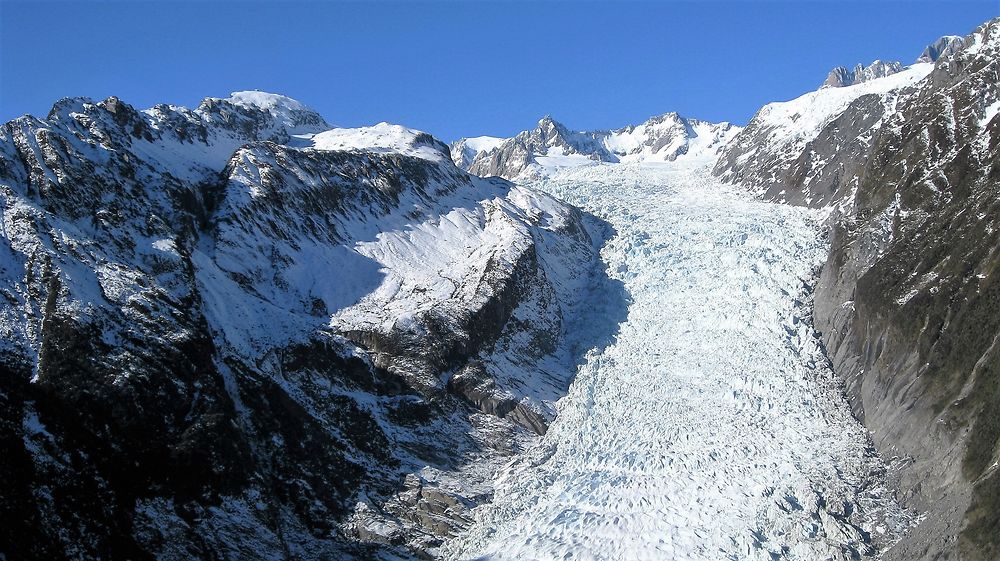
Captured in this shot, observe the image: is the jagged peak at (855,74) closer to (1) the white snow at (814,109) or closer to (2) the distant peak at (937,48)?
(2) the distant peak at (937,48)

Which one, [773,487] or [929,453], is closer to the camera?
[929,453]

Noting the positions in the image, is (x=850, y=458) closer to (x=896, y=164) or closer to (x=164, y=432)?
(x=896, y=164)

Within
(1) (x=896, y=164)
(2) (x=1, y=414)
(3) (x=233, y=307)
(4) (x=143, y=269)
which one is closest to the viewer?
(2) (x=1, y=414)

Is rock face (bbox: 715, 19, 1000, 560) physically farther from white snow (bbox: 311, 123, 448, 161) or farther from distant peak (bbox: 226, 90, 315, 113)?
distant peak (bbox: 226, 90, 315, 113)

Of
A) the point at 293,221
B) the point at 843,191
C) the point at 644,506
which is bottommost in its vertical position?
the point at 644,506

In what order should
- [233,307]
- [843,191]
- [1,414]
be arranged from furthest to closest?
1. [843,191]
2. [233,307]
3. [1,414]

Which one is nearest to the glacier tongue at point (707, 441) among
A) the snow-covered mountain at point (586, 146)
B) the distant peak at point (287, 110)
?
the distant peak at point (287, 110)

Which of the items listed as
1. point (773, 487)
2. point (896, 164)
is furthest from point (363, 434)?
point (896, 164)

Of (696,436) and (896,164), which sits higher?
(896,164)

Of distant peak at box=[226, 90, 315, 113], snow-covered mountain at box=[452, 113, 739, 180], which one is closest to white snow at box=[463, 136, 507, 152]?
snow-covered mountain at box=[452, 113, 739, 180]
